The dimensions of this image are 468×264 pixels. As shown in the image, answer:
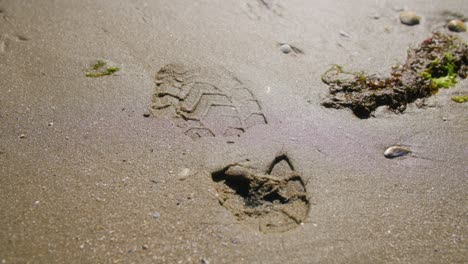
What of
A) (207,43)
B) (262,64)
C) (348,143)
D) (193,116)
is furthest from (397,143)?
(207,43)

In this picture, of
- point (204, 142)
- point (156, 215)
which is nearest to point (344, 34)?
point (204, 142)

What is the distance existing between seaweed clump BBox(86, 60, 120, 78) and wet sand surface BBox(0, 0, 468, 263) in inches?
2.1

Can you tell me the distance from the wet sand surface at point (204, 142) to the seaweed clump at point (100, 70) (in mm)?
53

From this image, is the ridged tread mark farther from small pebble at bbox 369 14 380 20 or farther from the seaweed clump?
small pebble at bbox 369 14 380 20

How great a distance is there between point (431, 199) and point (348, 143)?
614 mm

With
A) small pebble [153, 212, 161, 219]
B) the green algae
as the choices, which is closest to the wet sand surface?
small pebble [153, 212, 161, 219]

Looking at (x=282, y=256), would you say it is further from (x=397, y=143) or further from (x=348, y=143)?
(x=397, y=143)

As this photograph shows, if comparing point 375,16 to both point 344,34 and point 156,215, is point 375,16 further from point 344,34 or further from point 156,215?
point 156,215

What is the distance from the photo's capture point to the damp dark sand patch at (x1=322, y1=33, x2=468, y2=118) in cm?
273

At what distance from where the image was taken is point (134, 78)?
2662 millimetres

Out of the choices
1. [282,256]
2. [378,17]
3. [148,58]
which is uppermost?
[378,17]

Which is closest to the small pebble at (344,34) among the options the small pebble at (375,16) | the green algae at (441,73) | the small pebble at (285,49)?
the small pebble at (375,16)

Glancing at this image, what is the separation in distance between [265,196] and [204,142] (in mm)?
551

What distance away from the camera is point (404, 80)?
9.40ft
